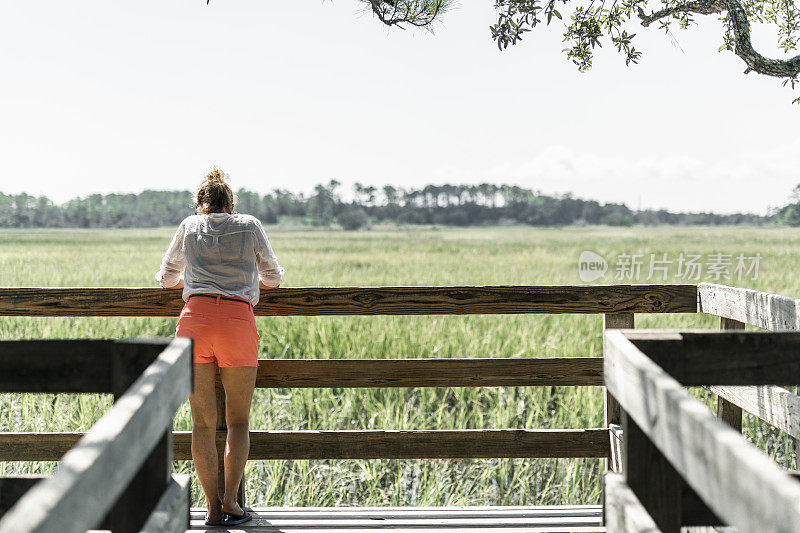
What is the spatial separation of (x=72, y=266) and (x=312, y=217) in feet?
217

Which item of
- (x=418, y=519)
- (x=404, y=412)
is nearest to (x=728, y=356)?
(x=418, y=519)

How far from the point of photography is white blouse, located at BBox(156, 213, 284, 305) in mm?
2967

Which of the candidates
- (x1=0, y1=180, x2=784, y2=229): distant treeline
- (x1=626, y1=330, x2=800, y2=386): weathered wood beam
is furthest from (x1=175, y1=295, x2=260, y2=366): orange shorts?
(x1=0, y1=180, x2=784, y2=229): distant treeline

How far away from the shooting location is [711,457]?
37.6 inches

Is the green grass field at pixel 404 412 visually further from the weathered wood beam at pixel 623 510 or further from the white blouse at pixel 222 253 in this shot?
the weathered wood beam at pixel 623 510

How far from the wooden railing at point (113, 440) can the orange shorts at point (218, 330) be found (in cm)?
135

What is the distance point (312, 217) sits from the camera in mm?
87688

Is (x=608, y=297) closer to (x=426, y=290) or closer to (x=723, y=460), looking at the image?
(x=426, y=290)

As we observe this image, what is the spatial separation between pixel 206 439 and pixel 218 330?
492mm

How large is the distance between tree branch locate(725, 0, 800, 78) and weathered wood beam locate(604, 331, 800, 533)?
4.37 meters

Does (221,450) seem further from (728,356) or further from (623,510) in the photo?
(728,356)

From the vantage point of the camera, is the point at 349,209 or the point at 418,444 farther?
the point at 349,209

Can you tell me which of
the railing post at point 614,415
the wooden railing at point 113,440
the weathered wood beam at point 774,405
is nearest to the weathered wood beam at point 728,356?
the wooden railing at point 113,440

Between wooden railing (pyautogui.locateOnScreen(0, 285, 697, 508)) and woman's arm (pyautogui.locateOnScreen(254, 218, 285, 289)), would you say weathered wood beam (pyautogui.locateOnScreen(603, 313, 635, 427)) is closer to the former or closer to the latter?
wooden railing (pyautogui.locateOnScreen(0, 285, 697, 508))
